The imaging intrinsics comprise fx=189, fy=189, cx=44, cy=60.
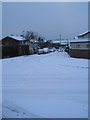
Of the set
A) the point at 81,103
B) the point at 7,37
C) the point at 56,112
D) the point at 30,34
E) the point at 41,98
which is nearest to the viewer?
the point at 56,112

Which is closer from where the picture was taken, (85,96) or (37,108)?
(37,108)

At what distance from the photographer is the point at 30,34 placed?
63.9 metres

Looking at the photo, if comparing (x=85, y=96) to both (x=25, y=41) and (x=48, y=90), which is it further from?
(x=25, y=41)

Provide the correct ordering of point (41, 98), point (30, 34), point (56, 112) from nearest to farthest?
point (56, 112) < point (41, 98) < point (30, 34)

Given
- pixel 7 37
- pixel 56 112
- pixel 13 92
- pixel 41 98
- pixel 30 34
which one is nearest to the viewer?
pixel 56 112

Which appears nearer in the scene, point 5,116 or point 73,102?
point 5,116

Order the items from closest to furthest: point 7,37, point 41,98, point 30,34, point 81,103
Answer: point 81,103 < point 41,98 < point 7,37 < point 30,34

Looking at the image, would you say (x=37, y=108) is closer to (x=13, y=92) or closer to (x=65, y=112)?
(x=65, y=112)

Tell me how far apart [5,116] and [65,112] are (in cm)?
177

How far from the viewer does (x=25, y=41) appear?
2331 inches

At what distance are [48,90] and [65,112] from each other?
2.54 metres

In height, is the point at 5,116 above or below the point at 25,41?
below

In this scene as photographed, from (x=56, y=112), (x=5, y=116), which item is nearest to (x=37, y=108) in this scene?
(x=56, y=112)

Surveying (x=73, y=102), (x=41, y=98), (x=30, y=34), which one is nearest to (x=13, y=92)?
(x=41, y=98)
